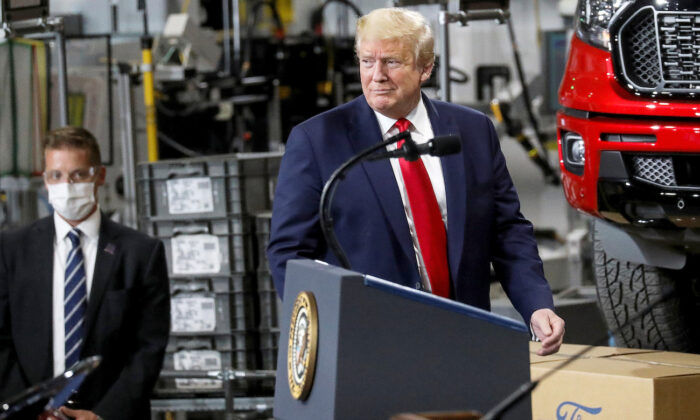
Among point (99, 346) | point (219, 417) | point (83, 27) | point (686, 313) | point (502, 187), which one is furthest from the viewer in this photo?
point (83, 27)

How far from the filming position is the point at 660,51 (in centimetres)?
380

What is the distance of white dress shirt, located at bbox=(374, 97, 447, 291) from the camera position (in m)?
2.80

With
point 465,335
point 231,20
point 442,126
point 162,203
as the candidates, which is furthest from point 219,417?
point 231,20

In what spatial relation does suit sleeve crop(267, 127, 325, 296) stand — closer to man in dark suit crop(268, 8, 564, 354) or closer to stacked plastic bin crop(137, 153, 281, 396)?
man in dark suit crop(268, 8, 564, 354)

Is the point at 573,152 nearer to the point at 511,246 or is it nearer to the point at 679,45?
the point at 679,45

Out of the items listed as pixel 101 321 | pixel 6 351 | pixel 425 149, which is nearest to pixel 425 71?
pixel 425 149

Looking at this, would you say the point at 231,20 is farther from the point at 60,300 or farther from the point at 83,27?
the point at 60,300

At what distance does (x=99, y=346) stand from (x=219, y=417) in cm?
245

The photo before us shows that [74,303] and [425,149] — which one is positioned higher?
[425,149]

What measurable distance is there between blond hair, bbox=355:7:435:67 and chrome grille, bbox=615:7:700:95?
51.5 inches

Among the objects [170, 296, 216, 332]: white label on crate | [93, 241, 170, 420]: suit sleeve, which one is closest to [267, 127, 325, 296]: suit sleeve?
[93, 241, 170, 420]: suit sleeve

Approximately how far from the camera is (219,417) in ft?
19.4

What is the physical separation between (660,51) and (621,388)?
1317 millimetres

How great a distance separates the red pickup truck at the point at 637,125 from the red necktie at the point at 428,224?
123 centimetres
